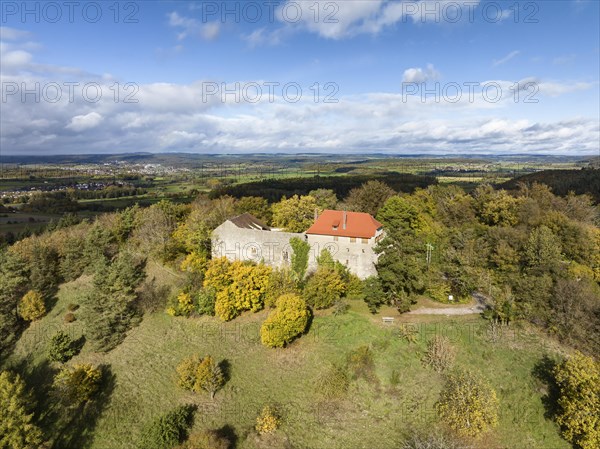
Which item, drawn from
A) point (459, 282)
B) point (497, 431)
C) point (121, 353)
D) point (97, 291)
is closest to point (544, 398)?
point (497, 431)

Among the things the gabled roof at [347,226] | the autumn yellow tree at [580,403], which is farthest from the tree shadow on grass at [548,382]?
the gabled roof at [347,226]

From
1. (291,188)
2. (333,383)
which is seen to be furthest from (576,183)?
(333,383)

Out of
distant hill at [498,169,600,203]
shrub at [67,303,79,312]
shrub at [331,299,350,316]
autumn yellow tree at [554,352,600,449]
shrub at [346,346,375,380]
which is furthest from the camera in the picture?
distant hill at [498,169,600,203]

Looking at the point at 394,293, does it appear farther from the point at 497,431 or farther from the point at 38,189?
the point at 38,189

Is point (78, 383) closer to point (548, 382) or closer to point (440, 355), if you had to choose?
point (440, 355)

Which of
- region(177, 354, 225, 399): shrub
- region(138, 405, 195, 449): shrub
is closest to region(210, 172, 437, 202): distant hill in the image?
region(177, 354, 225, 399): shrub

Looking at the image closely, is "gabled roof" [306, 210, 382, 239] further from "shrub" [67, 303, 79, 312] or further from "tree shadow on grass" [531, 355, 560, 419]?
"shrub" [67, 303, 79, 312]

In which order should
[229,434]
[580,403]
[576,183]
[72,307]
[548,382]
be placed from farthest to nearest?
[576,183], [72,307], [548,382], [229,434], [580,403]
